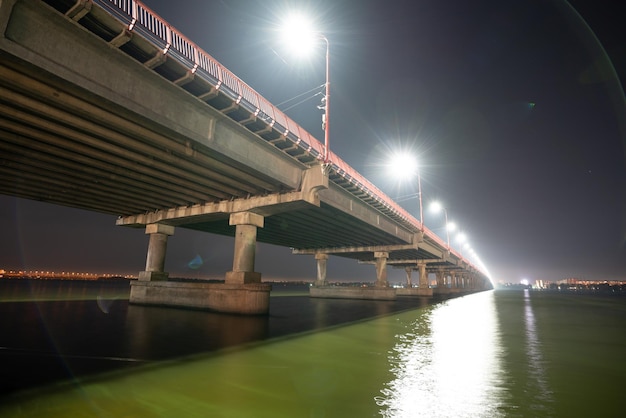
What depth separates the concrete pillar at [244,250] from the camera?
21.5 metres

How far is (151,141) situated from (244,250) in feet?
32.7

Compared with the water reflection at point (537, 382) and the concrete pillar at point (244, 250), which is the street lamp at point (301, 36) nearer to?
the concrete pillar at point (244, 250)

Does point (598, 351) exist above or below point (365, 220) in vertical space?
below

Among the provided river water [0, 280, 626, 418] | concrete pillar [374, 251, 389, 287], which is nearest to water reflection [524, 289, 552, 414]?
river water [0, 280, 626, 418]

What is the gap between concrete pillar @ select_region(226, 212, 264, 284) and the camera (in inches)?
846

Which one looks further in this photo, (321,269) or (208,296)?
(321,269)

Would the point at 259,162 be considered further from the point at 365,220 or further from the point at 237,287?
the point at 365,220

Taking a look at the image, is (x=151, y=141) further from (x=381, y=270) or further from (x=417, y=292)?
(x=417, y=292)

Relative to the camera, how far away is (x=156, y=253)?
27.1m

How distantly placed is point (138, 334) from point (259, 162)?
9919mm

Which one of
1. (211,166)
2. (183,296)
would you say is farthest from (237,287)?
(211,166)

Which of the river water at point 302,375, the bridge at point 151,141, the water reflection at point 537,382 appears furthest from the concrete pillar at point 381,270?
the water reflection at point 537,382

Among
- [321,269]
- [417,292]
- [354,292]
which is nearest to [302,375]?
[354,292]

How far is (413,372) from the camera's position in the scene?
7402 mm
